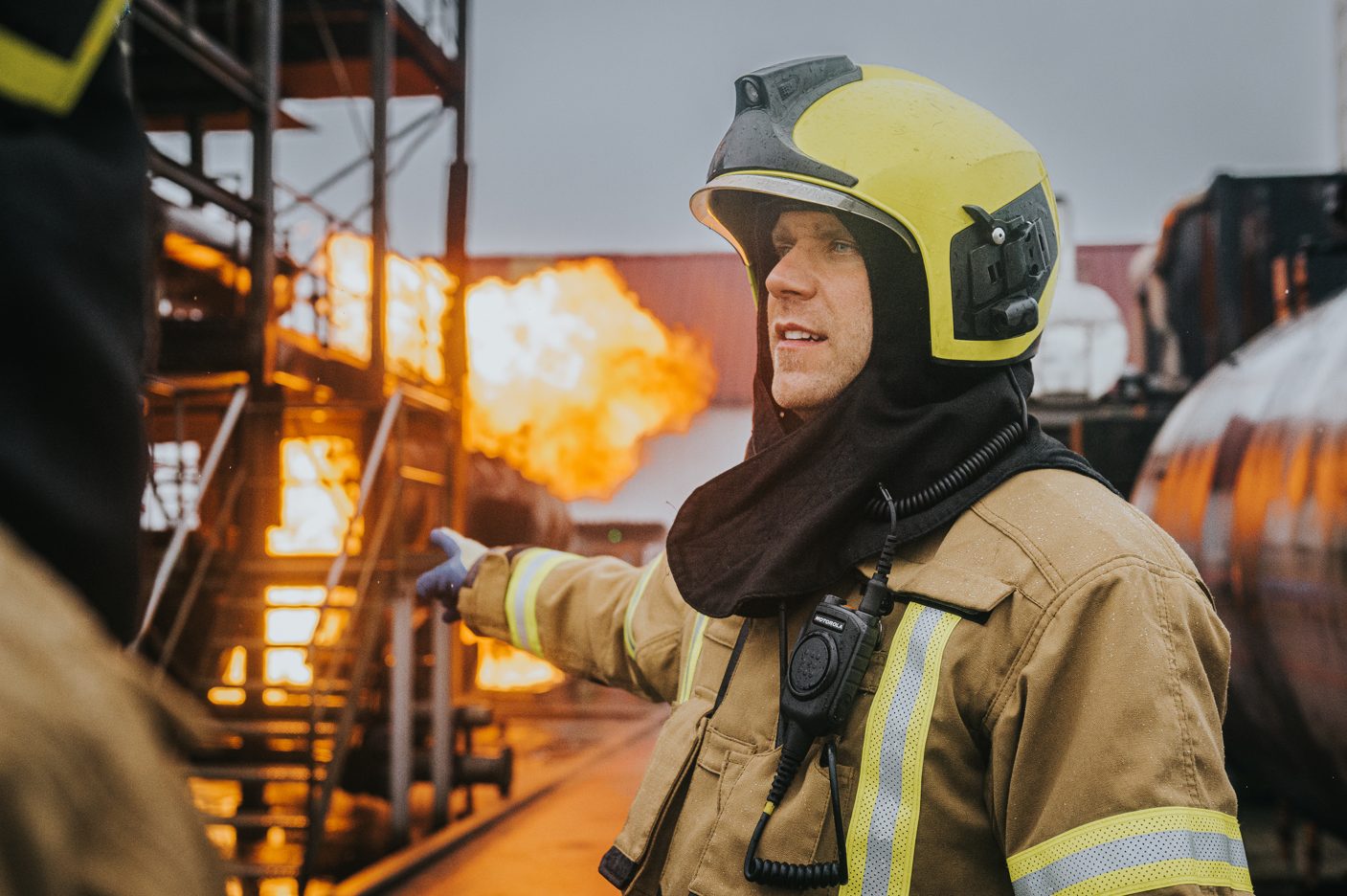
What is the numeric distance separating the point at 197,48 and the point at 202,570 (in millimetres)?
3847

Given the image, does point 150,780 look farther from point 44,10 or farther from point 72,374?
point 44,10

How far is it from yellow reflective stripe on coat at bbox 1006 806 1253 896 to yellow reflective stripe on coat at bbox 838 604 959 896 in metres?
0.20

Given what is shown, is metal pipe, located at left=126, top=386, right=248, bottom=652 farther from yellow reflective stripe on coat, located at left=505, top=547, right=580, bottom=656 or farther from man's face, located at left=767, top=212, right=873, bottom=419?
man's face, located at left=767, top=212, right=873, bottom=419

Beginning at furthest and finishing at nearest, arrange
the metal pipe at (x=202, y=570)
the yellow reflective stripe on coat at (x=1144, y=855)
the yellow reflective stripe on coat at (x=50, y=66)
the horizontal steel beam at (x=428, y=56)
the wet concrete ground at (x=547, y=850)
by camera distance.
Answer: the horizontal steel beam at (x=428, y=56), the metal pipe at (x=202, y=570), the wet concrete ground at (x=547, y=850), the yellow reflective stripe on coat at (x=1144, y=855), the yellow reflective stripe on coat at (x=50, y=66)

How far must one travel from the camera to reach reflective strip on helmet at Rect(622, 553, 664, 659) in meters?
2.23

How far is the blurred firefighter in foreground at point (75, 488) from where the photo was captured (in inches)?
18.6

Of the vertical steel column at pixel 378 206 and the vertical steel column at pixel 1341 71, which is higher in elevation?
the vertical steel column at pixel 1341 71

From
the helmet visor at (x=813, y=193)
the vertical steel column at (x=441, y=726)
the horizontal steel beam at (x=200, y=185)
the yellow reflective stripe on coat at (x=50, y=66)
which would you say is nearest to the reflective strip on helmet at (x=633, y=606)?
the helmet visor at (x=813, y=193)

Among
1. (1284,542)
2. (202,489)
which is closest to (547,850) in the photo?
(202,489)

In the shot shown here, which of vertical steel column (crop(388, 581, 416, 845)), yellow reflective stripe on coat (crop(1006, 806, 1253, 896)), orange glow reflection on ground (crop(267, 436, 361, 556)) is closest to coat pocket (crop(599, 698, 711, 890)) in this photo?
yellow reflective stripe on coat (crop(1006, 806, 1253, 896))

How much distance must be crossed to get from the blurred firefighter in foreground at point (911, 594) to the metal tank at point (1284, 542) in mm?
2500

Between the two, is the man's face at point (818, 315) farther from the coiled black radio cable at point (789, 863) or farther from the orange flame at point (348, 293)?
the orange flame at point (348, 293)

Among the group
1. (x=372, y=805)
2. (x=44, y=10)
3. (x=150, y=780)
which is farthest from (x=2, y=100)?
(x=372, y=805)

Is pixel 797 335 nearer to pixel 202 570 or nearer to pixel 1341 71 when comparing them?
pixel 202 570
